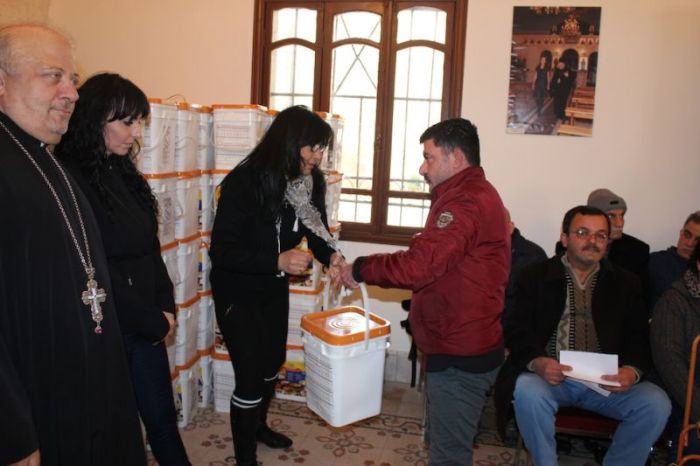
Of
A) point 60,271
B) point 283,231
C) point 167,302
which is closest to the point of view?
point 60,271

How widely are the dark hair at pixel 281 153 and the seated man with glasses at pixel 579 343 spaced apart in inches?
48.8

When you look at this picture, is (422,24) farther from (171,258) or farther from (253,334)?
(253,334)

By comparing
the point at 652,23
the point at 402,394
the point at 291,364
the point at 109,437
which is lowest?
the point at 402,394

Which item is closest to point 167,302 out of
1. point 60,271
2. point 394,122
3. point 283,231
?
point 283,231

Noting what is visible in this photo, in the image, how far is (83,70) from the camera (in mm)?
4594

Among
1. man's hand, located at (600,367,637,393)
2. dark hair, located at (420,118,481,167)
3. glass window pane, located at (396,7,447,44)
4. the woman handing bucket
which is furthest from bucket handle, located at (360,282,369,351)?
glass window pane, located at (396,7,447,44)

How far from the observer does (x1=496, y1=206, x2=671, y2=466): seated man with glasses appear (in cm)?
244

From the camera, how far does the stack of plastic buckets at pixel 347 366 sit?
2.10 metres

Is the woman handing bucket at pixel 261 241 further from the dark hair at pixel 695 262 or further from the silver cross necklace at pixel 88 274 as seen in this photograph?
the dark hair at pixel 695 262

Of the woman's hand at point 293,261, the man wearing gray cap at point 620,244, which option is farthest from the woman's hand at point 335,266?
the man wearing gray cap at point 620,244

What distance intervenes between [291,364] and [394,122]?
1.81 metres

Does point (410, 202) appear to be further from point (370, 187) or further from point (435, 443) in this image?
point (435, 443)

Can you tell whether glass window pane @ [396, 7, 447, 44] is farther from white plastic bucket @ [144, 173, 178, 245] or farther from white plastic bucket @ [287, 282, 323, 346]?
white plastic bucket @ [144, 173, 178, 245]

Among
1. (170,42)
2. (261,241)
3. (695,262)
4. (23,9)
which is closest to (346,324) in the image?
(261,241)
